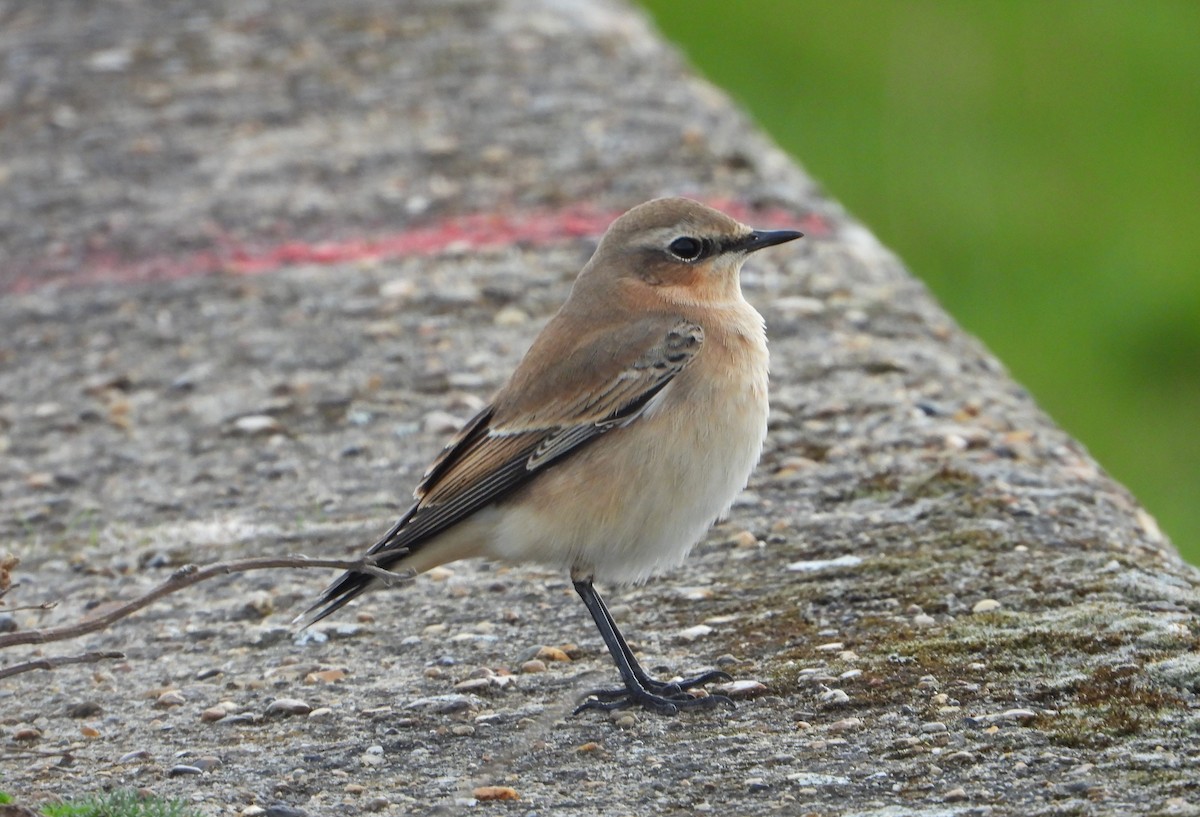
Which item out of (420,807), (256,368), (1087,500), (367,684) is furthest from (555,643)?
(256,368)

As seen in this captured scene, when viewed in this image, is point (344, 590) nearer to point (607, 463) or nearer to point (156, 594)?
point (607, 463)

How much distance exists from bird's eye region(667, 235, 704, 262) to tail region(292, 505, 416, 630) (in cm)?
113

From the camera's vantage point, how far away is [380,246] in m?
7.71

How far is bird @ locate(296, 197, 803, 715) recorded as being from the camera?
4.69 metres

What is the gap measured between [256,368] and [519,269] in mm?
1199

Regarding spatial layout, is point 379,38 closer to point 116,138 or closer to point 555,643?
point 116,138

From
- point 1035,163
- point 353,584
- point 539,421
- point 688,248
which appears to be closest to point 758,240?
point 688,248

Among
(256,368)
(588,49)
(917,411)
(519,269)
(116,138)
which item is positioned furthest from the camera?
(588,49)

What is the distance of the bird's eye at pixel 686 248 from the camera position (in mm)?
5246

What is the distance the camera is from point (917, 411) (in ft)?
19.9

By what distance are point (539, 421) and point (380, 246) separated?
9.83 feet

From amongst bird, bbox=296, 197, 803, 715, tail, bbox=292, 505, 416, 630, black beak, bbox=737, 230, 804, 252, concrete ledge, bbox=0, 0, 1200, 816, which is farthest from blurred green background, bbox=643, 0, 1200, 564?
tail, bbox=292, 505, 416, 630

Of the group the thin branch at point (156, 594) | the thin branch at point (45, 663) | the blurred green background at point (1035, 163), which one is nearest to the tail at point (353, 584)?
the thin branch at point (156, 594)

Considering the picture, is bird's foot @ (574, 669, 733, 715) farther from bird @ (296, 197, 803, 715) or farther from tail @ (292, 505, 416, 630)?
tail @ (292, 505, 416, 630)
